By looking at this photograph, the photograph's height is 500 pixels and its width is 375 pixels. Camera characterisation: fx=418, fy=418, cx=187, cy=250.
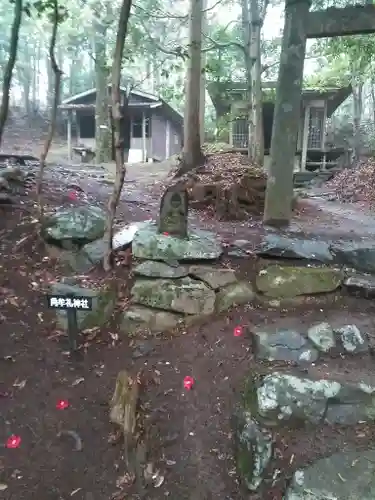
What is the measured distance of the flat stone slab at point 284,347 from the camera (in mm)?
3766

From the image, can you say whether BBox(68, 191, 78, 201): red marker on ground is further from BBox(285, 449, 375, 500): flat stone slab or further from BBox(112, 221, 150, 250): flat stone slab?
BBox(285, 449, 375, 500): flat stone slab

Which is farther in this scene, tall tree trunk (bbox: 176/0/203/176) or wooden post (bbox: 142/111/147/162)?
wooden post (bbox: 142/111/147/162)

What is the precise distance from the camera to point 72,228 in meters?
5.27

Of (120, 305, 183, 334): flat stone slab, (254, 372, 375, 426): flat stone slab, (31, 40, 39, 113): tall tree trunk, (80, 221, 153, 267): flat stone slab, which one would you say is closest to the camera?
(254, 372, 375, 426): flat stone slab

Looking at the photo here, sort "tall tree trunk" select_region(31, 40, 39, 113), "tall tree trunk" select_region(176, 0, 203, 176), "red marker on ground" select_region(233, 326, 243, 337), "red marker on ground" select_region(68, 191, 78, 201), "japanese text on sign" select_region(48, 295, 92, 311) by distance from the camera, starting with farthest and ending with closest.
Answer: "tall tree trunk" select_region(31, 40, 39, 113) → "tall tree trunk" select_region(176, 0, 203, 176) → "red marker on ground" select_region(68, 191, 78, 201) → "red marker on ground" select_region(233, 326, 243, 337) → "japanese text on sign" select_region(48, 295, 92, 311)

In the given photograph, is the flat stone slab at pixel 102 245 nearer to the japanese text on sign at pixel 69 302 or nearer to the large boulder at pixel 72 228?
the large boulder at pixel 72 228

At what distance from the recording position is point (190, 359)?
13.1 ft

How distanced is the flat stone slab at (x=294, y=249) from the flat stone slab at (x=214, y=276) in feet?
1.66

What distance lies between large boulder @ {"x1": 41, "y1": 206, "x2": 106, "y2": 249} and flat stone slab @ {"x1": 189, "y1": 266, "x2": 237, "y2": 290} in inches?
58.3

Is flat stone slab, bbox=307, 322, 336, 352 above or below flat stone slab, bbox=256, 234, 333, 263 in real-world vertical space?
below

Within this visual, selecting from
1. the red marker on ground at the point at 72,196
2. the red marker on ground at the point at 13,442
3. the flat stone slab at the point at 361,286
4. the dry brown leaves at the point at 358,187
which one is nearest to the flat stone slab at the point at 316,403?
the flat stone slab at the point at 361,286

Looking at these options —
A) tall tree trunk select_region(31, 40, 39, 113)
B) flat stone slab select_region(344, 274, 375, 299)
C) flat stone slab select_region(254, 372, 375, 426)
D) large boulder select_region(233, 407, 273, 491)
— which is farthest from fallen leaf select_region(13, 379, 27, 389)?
tall tree trunk select_region(31, 40, 39, 113)

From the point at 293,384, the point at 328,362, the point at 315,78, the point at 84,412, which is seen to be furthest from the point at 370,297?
the point at 315,78

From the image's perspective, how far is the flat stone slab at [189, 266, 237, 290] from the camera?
4.50 meters
